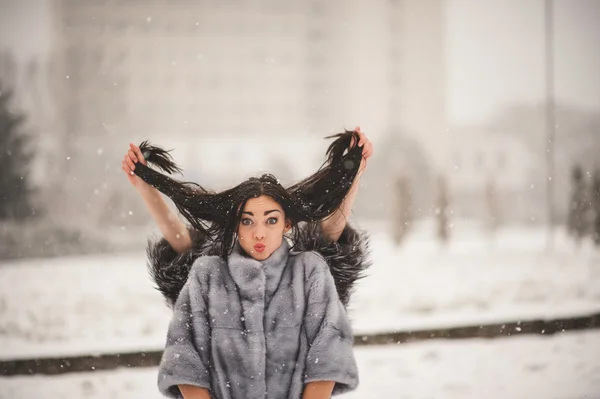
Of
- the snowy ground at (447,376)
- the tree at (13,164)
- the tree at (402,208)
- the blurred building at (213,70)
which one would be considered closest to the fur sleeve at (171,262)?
the snowy ground at (447,376)

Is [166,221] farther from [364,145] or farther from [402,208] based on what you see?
[402,208]

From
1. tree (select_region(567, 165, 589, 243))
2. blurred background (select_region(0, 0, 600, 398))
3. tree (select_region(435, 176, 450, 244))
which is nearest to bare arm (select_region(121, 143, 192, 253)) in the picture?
blurred background (select_region(0, 0, 600, 398))

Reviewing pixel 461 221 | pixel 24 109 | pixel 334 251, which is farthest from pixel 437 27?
pixel 334 251

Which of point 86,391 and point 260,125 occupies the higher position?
point 260,125

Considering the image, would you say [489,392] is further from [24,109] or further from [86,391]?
[24,109]

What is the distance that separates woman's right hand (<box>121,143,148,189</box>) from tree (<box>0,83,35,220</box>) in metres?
2.89

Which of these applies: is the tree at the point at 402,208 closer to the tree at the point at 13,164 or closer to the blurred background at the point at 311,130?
the blurred background at the point at 311,130

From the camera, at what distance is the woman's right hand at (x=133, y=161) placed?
4.04ft

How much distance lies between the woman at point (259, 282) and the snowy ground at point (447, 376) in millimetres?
1022

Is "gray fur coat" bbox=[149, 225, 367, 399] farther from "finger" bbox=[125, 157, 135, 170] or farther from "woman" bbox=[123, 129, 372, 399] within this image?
"finger" bbox=[125, 157, 135, 170]

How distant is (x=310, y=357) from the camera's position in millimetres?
1142

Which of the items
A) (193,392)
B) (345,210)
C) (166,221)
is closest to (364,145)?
(345,210)

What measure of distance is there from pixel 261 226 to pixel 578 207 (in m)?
3.60

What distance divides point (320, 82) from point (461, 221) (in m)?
2.08
